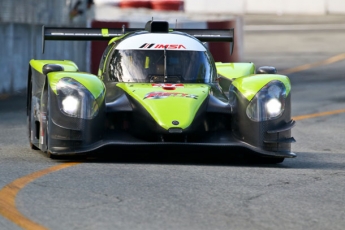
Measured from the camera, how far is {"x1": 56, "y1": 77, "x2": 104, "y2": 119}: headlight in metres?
8.91

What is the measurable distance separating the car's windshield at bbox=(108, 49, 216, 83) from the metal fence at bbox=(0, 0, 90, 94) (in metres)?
7.23

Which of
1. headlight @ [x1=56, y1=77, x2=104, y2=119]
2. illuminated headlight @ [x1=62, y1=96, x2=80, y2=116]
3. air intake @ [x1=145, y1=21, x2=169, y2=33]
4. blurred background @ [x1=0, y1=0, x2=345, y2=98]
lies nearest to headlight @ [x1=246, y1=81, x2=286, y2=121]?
headlight @ [x1=56, y1=77, x2=104, y2=119]

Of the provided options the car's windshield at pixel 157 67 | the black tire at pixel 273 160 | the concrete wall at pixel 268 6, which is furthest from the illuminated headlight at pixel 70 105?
the concrete wall at pixel 268 6

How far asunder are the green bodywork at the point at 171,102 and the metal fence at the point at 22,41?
26.6 ft

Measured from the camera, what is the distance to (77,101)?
29.3ft

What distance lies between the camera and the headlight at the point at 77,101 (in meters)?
8.91

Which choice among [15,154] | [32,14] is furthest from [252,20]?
[15,154]

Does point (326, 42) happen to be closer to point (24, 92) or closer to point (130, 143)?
point (24, 92)

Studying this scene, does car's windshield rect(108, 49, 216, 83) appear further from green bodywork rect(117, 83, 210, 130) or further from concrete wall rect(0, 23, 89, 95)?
concrete wall rect(0, 23, 89, 95)

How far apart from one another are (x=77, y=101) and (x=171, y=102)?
0.84 metres

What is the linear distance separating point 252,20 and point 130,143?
33791mm

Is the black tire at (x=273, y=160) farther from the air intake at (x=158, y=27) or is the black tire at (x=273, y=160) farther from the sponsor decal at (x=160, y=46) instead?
the air intake at (x=158, y=27)

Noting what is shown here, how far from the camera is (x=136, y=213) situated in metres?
6.28

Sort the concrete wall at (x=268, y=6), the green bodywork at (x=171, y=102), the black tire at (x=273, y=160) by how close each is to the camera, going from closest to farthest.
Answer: the green bodywork at (x=171, y=102)
the black tire at (x=273, y=160)
the concrete wall at (x=268, y=6)
